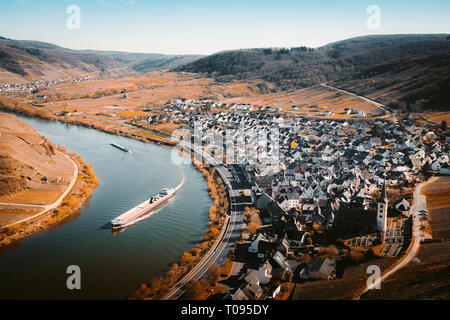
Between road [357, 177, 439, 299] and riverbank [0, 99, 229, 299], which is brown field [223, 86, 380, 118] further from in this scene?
road [357, 177, 439, 299]

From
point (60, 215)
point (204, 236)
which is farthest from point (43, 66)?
point (204, 236)

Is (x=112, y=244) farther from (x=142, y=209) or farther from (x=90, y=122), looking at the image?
(x=90, y=122)

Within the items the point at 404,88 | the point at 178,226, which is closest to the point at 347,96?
the point at 404,88

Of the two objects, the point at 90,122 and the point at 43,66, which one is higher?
the point at 43,66

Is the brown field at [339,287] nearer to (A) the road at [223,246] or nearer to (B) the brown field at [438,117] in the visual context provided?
(A) the road at [223,246]

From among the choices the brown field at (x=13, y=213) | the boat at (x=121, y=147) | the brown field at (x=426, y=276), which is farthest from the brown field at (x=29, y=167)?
the brown field at (x=426, y=276)

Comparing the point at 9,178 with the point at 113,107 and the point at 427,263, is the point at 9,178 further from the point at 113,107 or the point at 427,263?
the point at 113,107

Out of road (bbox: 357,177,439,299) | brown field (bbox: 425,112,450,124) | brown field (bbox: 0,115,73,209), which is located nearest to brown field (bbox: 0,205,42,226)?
brown field (bbox: 0,115,73,209)
